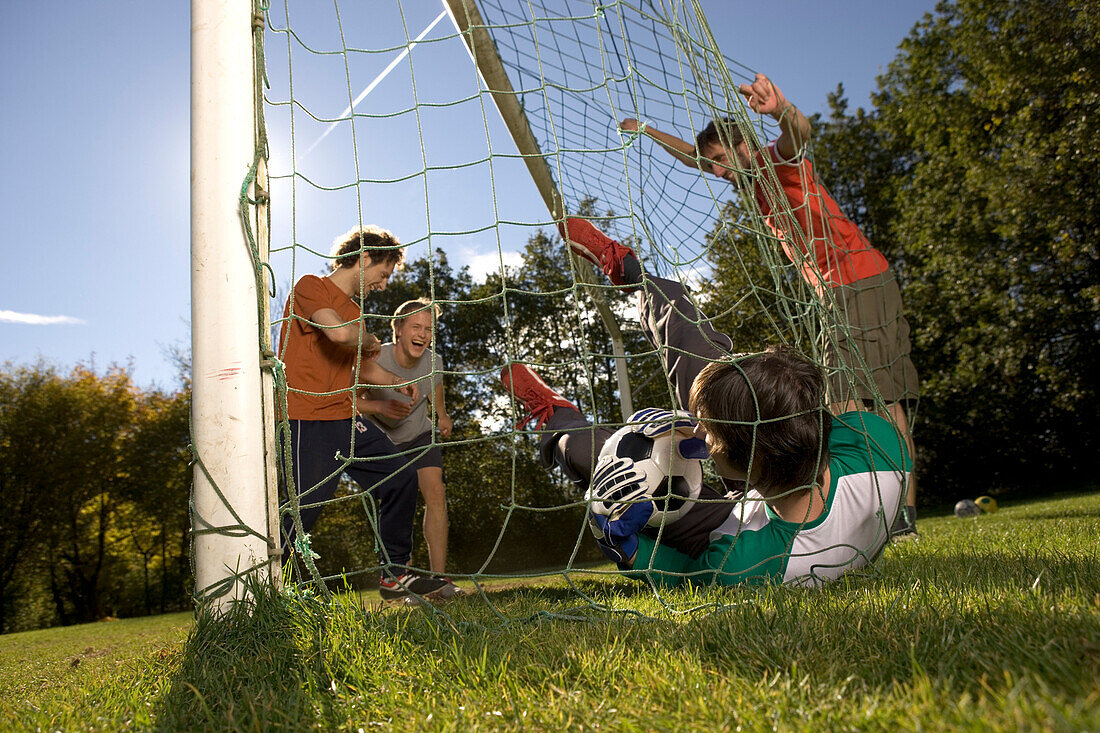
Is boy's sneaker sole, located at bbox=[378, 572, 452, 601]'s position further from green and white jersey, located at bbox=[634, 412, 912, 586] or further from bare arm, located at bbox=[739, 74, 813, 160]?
bare arm, located at bbox=[739, 74, 813, 160]

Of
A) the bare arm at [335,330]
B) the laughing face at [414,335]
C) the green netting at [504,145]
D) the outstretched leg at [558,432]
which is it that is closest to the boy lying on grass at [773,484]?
the green netting at [504,145]

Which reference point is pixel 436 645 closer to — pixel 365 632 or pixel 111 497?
pixel 365 632

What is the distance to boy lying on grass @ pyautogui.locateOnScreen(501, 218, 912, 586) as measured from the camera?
6.21 feet

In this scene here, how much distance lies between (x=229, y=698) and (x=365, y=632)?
10.5 inches

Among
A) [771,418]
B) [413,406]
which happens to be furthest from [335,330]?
[771,418]

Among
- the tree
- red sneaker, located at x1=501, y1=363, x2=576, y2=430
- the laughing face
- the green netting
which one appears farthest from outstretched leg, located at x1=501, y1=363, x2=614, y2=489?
the tree

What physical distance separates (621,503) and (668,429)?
32 cm

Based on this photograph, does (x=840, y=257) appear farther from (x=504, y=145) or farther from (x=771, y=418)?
(x=504, y=145)

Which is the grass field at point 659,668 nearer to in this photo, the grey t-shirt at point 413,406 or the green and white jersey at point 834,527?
the green and white jersey at point 834,527

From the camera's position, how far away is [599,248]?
2.87 meters

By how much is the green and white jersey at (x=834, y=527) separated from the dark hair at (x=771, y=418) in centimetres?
8

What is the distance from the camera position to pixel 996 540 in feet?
9.21

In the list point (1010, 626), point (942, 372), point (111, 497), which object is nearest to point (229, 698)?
point (1010, 626)

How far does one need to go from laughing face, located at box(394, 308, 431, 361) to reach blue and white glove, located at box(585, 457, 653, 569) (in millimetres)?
1808
